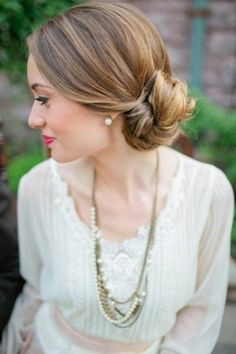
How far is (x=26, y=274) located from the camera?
1632 mm

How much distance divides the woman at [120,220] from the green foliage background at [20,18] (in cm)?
75

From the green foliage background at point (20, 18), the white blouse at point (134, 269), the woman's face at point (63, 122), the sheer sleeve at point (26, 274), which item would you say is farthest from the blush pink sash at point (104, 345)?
the green foliage background at point (20, 18)

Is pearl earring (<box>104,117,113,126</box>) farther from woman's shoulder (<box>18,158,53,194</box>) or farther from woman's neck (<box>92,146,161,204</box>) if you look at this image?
woman's shoulder (<box>18,158,53,194</box>)

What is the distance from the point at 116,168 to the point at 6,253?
1.31ft

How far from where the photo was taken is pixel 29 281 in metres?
1.64

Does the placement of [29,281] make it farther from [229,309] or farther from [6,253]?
[229,309]

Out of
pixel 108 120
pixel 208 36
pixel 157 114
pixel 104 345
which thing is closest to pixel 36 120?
pixel 108 120

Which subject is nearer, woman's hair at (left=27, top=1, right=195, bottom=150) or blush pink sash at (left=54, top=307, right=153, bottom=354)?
woman's hair at (left=27, top=1, right=195, bottom=150)

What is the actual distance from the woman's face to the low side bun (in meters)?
0.07

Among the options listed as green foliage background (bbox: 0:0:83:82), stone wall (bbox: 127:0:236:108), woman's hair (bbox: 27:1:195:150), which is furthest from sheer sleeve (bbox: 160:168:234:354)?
stone wall (bbox: 127:0:236:108)

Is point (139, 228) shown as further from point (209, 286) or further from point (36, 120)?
point (36, 120)

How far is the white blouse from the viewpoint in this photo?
147 cm

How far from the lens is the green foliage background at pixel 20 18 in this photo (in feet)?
6.78

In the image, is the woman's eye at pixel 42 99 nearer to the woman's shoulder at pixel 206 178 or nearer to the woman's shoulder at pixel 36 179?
the woman's shoulder at pixel 36 179
